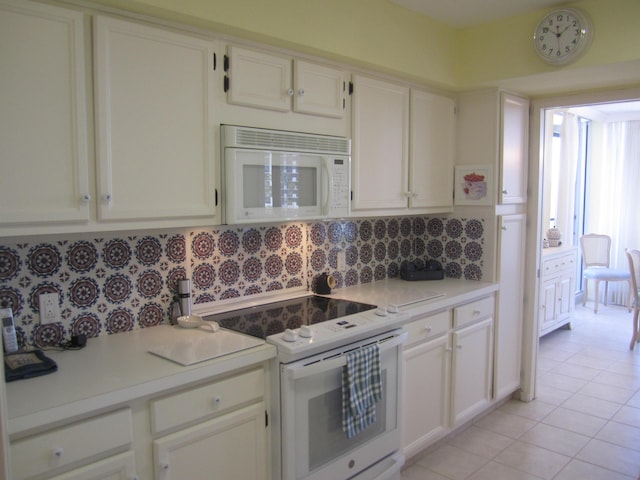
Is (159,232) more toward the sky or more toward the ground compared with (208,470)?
more toward the sky

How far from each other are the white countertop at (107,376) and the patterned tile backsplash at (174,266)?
12cm

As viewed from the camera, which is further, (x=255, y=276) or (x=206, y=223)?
(x=255, y=276)

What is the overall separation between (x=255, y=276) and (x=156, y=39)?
124 cm

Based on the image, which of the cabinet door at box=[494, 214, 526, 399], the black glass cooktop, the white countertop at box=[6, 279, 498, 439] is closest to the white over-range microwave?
the black glass cooktop

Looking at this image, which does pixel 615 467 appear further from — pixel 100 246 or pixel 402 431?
pixel 100 246

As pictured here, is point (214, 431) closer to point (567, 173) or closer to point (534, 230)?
point (534, 230)

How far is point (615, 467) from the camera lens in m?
2.85

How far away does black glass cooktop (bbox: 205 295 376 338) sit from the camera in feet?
7.36

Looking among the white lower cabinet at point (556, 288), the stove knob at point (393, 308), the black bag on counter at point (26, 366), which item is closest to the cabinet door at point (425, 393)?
the stove knob at point (393, 308)

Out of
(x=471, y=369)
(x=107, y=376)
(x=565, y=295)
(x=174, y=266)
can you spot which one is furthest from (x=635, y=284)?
(x=107, y=376)

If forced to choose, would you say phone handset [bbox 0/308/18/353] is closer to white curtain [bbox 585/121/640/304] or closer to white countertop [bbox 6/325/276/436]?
white countertop [bbox 6/325/276/436]

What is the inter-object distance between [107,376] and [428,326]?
5.61ft

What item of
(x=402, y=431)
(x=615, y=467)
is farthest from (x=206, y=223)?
(x=615, y=467)

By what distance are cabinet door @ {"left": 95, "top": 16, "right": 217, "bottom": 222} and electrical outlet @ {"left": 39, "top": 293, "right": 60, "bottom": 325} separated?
17.4 inches
